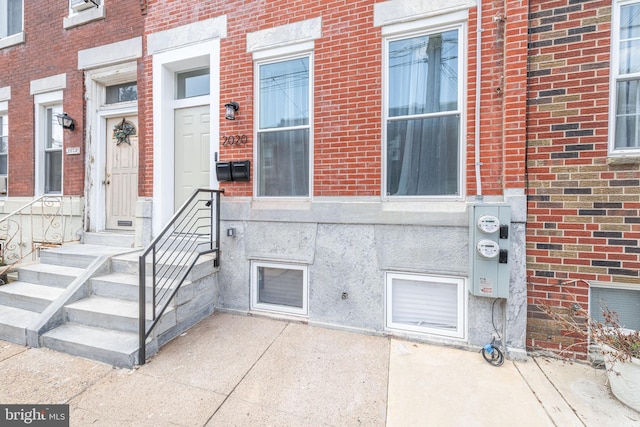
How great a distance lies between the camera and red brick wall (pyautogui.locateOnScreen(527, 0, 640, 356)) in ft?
9.18

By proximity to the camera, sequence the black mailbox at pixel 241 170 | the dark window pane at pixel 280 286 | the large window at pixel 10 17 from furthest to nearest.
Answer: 1. the large window at pixel 10 17
2. the black mailbox at pixel 241 170
3. the dark window pane at pixel 280 286

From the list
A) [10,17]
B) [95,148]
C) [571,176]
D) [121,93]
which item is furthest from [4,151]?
A: [571,176]

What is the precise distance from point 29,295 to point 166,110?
9.83 ft

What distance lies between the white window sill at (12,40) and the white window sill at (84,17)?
52.3 inches

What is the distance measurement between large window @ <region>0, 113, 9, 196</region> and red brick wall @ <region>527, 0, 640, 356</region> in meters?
9.29

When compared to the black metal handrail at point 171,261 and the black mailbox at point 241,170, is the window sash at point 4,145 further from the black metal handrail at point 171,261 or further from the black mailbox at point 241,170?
the black mailbox at point 241,170

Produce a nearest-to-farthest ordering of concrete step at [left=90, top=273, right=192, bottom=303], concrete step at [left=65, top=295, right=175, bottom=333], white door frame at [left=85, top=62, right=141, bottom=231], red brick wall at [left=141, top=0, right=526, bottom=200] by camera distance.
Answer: red brick wall at [left=141, top=0, right=526, bottom=200]
concrete step at [left=65, top=295, right=175, bottom=333]
concrete step at [left=90, top=273, right=192, bottom=303]
white door frame at [left=85, top=62, right=141, bottom=231]

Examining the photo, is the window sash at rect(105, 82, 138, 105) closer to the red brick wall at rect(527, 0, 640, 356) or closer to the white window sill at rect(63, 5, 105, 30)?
the white window sill at rect(63, 5, 105, 30)

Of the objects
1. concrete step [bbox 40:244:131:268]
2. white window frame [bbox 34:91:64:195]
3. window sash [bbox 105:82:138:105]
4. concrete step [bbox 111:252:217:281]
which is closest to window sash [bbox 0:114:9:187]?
white window frame [bbox 34:91:64:195]

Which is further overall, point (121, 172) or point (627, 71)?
point (121, 172)

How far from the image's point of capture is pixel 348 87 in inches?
141

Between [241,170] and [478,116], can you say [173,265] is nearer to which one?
[241,170]

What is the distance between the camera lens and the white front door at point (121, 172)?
5121mm

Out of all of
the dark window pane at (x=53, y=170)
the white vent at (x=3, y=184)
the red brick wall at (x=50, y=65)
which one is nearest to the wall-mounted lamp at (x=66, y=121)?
the red brick wall at (x=50, y=65)
